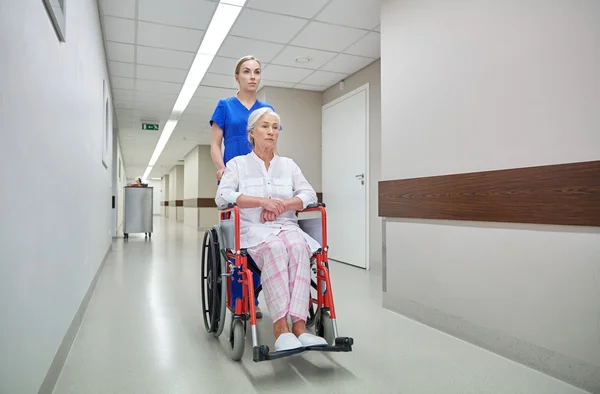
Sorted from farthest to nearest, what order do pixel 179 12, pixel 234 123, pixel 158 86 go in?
1. pixel 158 86
2. pixel 179 12
3. pixel 234 123

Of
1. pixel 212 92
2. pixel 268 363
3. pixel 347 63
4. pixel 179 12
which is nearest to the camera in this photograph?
pixel 268 363

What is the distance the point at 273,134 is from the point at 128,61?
155 inches

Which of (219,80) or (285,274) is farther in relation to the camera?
(219,80)

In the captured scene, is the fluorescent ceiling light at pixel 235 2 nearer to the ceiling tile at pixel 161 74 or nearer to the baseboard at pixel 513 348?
the ceiling tile at pixel 161 74

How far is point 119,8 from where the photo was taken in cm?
390

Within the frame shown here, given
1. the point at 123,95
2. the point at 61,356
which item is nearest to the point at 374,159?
the point at 61,356

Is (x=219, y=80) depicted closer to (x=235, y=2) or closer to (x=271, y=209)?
(x=235, y=2)

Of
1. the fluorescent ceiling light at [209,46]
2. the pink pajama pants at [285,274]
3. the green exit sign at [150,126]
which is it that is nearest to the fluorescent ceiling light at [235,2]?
the fluorescent ceiling light at [209,46]

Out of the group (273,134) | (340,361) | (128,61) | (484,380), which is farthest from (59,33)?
(128,61)

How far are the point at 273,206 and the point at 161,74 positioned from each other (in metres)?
4.52

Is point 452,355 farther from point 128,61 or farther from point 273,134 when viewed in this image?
point 128,61

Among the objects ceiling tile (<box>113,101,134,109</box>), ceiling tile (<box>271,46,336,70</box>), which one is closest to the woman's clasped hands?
ceiling tile (<box>271,46,336,70</box>)

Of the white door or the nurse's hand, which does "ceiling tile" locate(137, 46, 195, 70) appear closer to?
the white door

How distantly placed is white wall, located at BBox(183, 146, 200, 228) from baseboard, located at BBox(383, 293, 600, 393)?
439 inches
